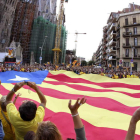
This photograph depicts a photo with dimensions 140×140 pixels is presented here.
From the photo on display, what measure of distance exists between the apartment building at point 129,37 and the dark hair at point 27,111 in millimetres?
35850

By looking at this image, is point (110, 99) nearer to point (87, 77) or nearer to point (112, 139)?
point (112, 139)

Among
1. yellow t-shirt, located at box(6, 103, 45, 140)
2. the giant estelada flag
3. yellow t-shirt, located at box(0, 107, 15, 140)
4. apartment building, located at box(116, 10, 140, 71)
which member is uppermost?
apartment building, located at box(116, 10, 140, 71)

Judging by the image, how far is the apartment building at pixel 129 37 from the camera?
34.2 m

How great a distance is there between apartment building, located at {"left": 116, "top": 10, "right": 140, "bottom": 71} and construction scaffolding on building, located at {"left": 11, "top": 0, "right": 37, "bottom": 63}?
3049cm

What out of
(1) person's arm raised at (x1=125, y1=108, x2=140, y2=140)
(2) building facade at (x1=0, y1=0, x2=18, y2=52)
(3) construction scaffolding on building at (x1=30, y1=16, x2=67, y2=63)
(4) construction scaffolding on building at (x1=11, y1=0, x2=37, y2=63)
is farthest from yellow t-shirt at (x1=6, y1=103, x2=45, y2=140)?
(4) construction scaffolding on building at (x1=11, y1=0, x2=37, y2=63)

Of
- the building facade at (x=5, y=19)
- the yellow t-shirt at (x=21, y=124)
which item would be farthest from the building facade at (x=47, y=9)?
the yellow t-shirt at (x=21, y=124)

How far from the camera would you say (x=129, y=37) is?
116 feet

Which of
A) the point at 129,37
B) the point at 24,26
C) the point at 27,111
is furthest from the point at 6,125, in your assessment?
the point at 24,26

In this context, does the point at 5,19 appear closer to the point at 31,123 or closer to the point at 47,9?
the point at 47,9

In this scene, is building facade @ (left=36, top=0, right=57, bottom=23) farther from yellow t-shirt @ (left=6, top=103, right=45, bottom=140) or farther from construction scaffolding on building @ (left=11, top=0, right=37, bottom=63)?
yellow t-shirt @ (left=6, top=103, right=45, bottom=140)

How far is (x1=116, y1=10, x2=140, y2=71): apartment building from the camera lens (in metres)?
34.2

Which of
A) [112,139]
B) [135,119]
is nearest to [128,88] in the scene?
[112,139]

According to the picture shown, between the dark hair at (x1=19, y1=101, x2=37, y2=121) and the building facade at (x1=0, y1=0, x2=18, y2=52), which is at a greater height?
the building facade at (x1=0, y1=0, x2=18, y2=52)

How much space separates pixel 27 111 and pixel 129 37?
3858 centimetres
